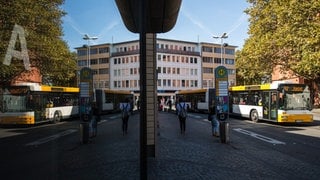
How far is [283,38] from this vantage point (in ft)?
95.6

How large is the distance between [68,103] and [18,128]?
3593 millimetres

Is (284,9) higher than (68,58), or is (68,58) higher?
(284,9)

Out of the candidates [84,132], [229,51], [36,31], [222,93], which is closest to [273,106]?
[222,93]

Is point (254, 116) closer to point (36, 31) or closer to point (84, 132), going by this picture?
point (84, 132)

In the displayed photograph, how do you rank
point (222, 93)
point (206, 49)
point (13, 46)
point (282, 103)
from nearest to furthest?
point (13, 46)
point (222, 93)
point (282, 103)
point (206, 49)

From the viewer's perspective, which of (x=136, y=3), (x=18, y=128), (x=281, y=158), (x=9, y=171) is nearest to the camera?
(x=136, y=3)

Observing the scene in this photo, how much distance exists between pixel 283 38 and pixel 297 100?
328 inches

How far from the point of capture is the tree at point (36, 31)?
4.60 metres

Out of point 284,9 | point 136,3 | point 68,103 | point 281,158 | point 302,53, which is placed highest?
point 284,9

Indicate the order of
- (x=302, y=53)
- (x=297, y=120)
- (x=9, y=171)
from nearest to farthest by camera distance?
(x=9, y=171) → (x=297, y=120) → (x=302, y=53)

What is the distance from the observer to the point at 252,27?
118ft

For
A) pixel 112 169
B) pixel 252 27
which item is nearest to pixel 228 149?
pixel 112 169

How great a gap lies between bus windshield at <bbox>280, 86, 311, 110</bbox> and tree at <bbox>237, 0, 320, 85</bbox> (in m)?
3.30

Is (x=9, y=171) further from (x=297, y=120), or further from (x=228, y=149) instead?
(x=297, y=120)
